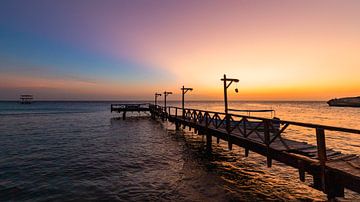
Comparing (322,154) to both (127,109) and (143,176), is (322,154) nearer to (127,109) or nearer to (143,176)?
(143,176)

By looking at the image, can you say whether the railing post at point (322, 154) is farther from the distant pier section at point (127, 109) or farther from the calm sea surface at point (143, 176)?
the distant pier section at point (127, 109)

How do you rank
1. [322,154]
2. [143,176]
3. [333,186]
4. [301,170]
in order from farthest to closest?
[143,176]
[301,170]
[322,154]
[333,186]

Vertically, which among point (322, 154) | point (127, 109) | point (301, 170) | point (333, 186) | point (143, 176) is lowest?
point (143, 176)

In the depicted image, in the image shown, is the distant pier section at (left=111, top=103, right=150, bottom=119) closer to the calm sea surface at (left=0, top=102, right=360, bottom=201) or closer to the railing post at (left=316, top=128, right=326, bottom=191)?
the calm sea surface at (left=0, top=102, right=360, bottom=201)

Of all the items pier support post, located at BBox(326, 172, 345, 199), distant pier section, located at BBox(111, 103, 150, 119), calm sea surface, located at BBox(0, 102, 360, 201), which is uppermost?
distant pier section, located at BBox(111, 103, 150, 119)

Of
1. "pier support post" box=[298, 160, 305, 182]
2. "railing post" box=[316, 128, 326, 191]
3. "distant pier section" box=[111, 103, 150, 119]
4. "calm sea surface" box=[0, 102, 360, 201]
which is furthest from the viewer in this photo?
"distant pier section" box=[111, 103, 150, 119]

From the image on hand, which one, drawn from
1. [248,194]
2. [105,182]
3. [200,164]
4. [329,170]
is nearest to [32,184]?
[105,182]

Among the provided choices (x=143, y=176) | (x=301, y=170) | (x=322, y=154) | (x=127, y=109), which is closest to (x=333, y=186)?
(x=322, y=154)

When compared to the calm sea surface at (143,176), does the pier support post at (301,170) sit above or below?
above

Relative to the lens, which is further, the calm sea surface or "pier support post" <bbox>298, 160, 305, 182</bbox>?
the calm sea surface

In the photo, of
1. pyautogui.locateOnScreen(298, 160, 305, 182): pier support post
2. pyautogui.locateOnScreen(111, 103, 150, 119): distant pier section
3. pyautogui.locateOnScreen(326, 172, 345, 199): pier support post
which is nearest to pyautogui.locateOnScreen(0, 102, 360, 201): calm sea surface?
pyautogui.locateOnScreen(298, 160, 305, 182): pier support post

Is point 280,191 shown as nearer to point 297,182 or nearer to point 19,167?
point 297,182

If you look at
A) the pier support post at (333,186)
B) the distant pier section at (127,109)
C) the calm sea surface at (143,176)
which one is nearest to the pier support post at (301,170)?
the pier support post at (333,186)

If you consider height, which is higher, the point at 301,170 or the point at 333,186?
the point at 301,170
